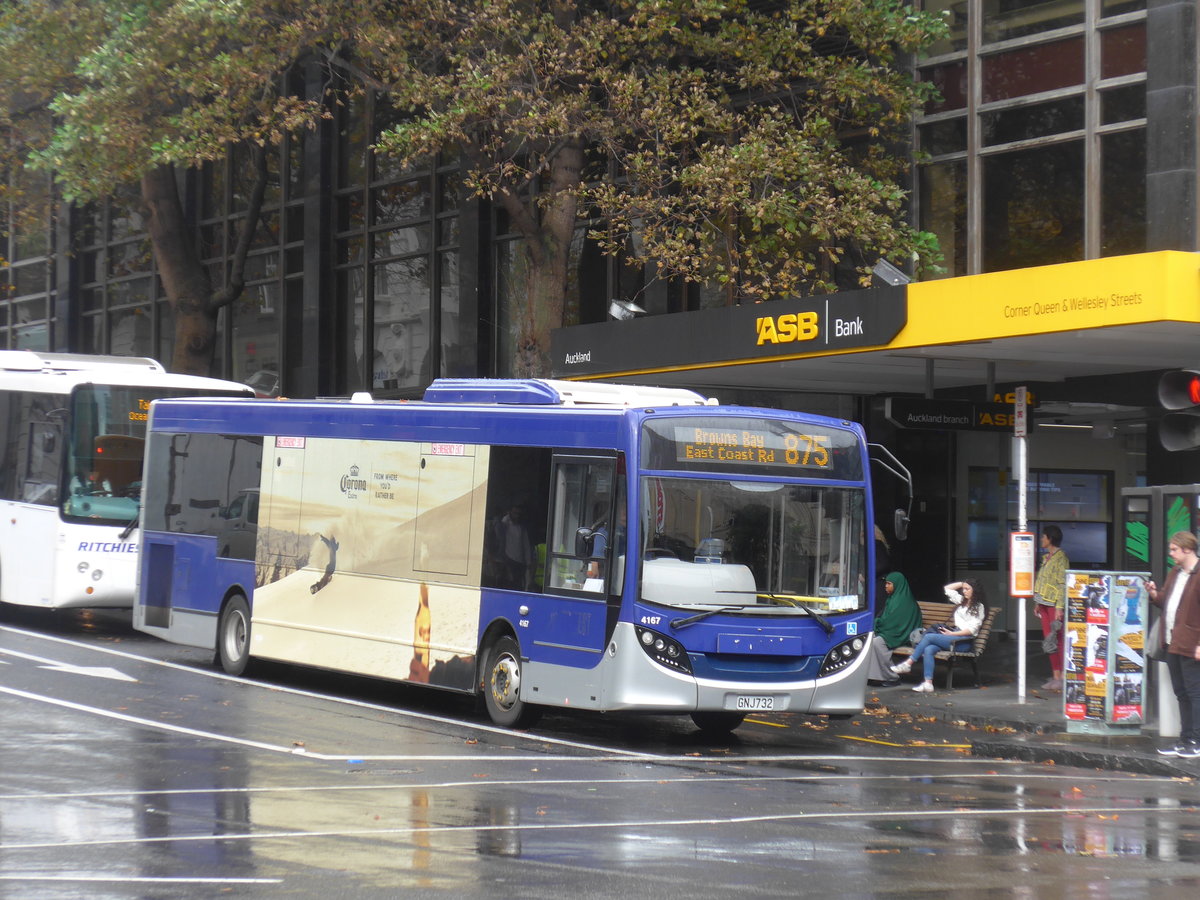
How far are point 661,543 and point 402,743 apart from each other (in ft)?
8.24

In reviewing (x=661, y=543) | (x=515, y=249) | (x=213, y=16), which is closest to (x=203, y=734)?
(x=661, y=543)

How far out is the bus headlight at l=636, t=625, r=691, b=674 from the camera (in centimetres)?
1246

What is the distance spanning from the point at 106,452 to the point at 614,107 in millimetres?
7693

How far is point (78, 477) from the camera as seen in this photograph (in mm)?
20391

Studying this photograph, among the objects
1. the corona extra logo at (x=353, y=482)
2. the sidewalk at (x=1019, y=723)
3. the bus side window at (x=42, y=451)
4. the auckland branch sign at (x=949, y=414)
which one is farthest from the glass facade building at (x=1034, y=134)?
the bus side window at (x=42, y=451)

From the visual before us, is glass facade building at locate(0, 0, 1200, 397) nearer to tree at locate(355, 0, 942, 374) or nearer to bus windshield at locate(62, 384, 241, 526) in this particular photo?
tree at locate(355, 0, 942, 374)

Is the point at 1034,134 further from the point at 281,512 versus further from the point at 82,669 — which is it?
the point at 82,669

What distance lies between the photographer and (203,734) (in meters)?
12.5

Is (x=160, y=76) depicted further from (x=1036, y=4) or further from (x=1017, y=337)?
(x=1017, y=337)

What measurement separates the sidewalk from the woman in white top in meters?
0.32

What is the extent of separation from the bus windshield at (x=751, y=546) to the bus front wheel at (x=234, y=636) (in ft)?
20.3

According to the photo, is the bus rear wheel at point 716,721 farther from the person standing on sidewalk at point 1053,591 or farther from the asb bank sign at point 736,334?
the person standing on sidewalk at point 1053,591

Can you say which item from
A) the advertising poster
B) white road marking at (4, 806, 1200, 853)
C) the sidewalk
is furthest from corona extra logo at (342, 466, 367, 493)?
white road marking at (4, 806, 1200, 853)

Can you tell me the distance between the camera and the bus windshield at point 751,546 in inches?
496
